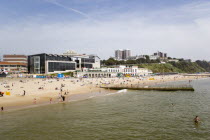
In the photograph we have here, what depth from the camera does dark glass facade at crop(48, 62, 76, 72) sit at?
112006mm

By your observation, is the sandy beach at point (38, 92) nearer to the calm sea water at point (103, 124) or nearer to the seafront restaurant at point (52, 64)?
the calm sea water at point (103, 124)

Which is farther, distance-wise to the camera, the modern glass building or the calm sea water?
the modern glass building

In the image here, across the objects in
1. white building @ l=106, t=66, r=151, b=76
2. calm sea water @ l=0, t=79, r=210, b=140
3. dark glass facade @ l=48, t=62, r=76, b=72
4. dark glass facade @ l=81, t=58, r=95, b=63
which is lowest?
calm sea water @ l=0, t=79, r=210, b=140

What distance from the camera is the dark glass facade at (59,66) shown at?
367 ft

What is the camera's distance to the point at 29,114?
27734 mm

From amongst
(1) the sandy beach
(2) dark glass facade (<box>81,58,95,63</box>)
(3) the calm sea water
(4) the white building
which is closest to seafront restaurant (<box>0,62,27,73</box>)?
(2) dark glass facade (<box>81,58,95,63</box>)

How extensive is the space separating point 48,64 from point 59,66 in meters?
8.21

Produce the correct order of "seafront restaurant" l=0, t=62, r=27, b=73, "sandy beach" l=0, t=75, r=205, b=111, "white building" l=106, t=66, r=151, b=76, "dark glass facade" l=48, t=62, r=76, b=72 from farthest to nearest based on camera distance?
"seafront restaurant" l=0, t=62, r=27, b=73 < "white building" l=106, t=66, r=151, b=76 < "dark glass facade" l=48, t=62, r=76, b=72 < "sandy beach" l=0, t=75, r=205, b=111

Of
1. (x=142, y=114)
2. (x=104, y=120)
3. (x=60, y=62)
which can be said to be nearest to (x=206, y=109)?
(x=142, y=114)

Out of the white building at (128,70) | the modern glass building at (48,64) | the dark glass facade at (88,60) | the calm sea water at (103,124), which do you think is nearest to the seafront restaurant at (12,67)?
the modern glass building at (48,64)

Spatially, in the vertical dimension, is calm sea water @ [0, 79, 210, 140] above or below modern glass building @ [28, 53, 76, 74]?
below

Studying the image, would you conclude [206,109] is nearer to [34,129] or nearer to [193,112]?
[193,112]

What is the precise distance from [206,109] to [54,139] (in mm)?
26506

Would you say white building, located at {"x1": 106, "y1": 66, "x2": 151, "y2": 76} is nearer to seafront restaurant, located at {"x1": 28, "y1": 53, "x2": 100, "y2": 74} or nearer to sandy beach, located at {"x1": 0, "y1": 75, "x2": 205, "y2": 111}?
seafront restaurant, located at {"x1": 28, "y1": 53, "x2": 100, "y2": 74}
